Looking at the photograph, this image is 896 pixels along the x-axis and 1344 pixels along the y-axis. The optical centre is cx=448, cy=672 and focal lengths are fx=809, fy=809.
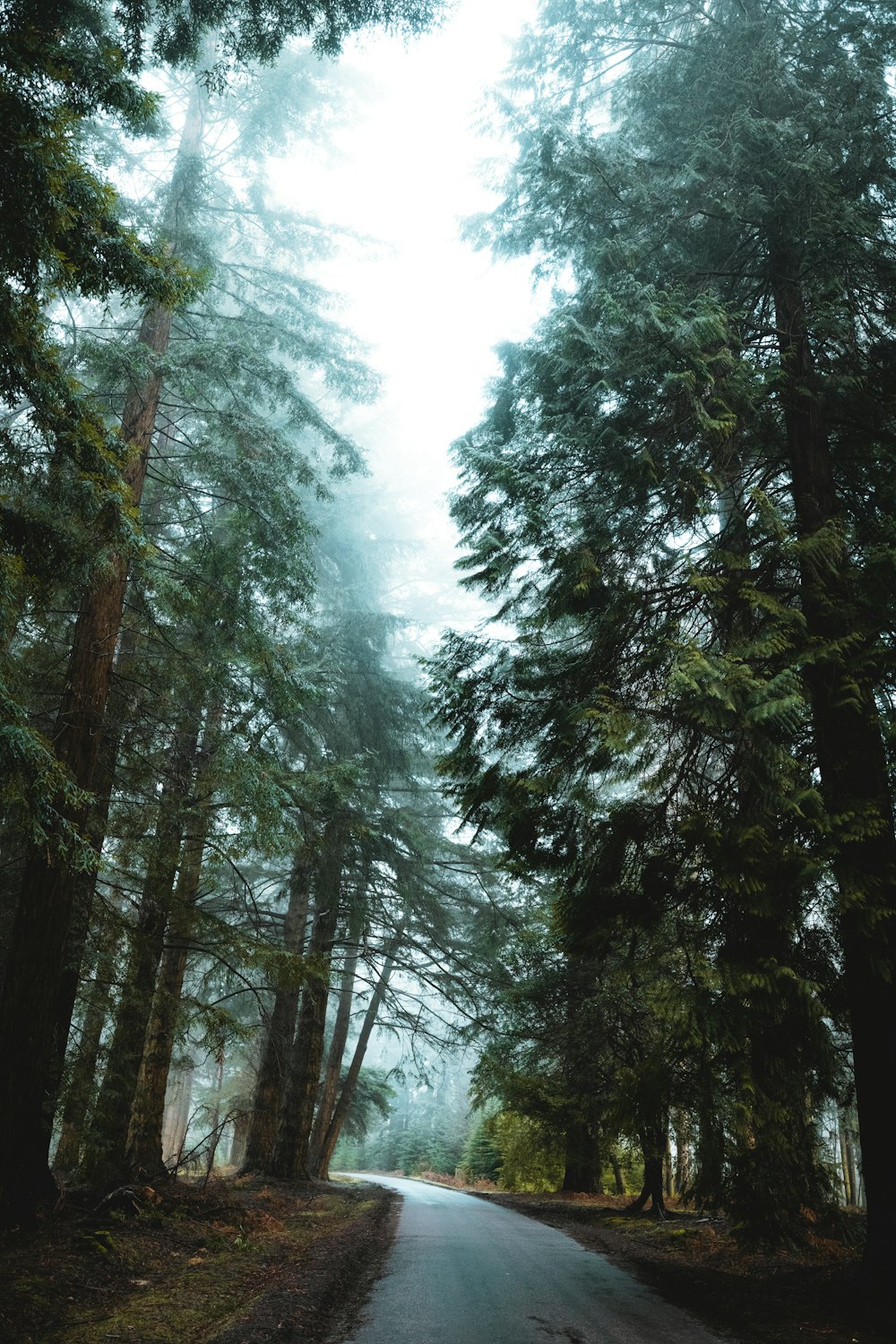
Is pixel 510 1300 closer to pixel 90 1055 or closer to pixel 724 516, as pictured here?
pixel 90 1055

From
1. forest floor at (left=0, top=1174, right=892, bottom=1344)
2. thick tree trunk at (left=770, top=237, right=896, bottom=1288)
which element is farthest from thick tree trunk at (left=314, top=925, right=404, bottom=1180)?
thick tree trunk at (left=770, top=237, right=896, bottom=1288)

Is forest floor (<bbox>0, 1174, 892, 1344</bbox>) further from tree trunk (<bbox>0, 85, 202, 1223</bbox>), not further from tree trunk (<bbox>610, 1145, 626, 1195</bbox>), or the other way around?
tree trunk (<bbox>610, 1145, 626, 1195</bbox>)

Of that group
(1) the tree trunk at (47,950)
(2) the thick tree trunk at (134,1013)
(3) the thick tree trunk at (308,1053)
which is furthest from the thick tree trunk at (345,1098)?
(1) the tree trunk at (47,950)

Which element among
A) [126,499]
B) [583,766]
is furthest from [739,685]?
[126,499]

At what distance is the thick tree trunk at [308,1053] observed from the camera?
43.0 ft

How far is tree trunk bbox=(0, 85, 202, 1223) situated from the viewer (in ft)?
20.1

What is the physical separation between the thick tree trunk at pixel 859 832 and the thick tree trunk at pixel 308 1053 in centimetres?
842

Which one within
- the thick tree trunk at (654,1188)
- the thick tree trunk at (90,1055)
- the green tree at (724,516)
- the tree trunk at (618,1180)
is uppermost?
the green tree at (724,516)

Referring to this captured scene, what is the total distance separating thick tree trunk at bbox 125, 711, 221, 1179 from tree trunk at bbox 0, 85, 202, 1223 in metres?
1.57

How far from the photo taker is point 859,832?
5.34 meters

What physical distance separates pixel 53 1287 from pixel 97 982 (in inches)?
134

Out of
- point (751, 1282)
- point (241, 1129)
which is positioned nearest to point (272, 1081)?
point (241, 1129)

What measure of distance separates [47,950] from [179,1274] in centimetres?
256

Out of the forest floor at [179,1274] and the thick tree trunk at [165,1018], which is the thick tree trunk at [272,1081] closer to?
the thick tree trunk at [165,1018]
